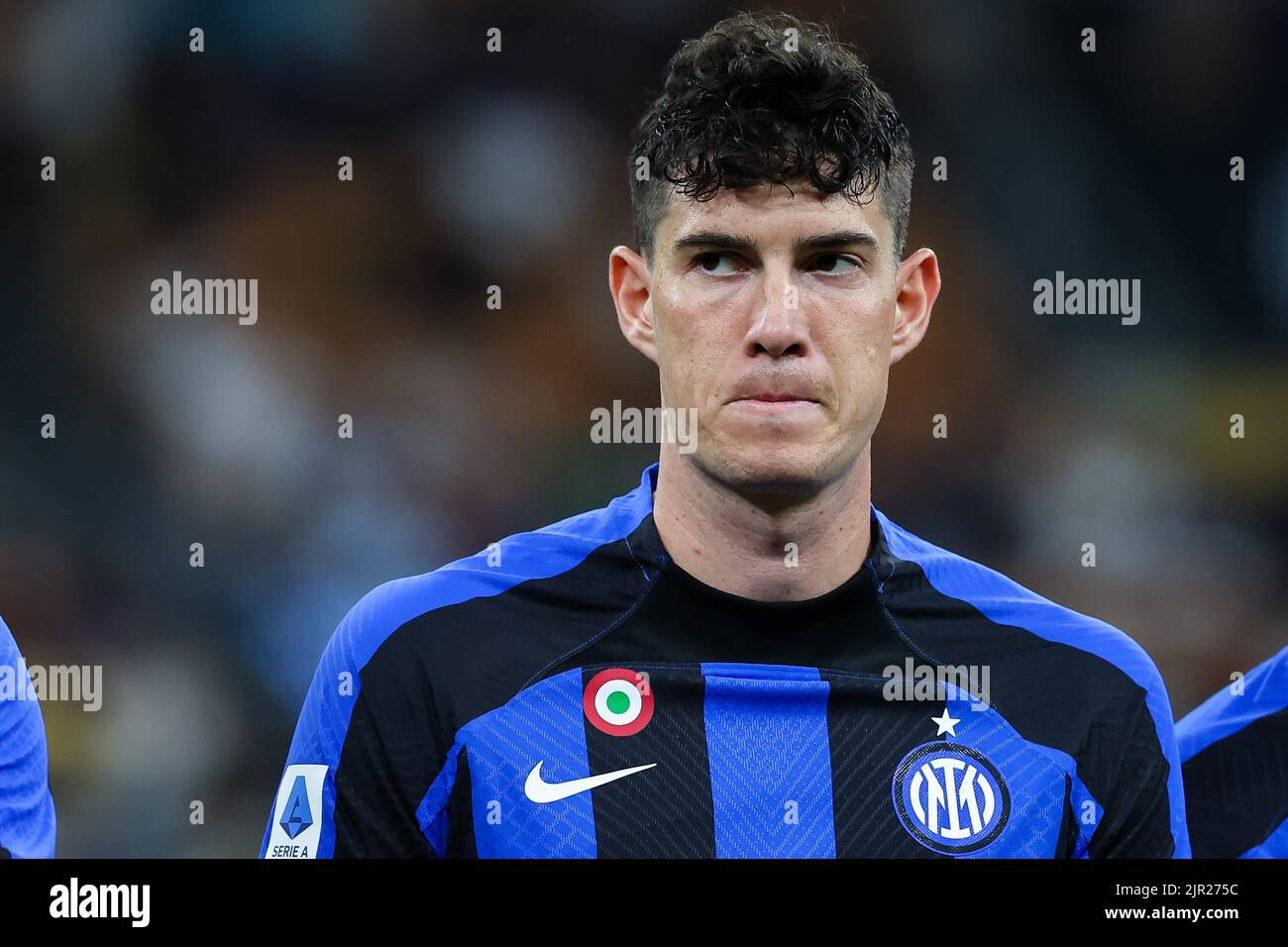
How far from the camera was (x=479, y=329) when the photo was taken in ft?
20.1

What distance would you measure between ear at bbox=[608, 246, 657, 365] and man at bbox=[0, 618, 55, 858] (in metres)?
1.61

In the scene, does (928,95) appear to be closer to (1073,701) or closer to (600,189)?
(600,189)

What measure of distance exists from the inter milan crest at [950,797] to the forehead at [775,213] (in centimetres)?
111

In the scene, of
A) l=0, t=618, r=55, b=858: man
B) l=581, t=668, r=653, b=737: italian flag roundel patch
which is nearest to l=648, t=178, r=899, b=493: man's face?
l=581, t=668, r=653, b=737: italian flag roundel patch

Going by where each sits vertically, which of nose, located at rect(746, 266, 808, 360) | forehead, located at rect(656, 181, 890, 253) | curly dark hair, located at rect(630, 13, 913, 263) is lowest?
nose, located at rect(746, 266, 808, 360)

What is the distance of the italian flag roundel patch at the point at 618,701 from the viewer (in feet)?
10.2

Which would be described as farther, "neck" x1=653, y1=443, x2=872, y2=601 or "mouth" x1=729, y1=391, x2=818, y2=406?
"neck" x1=653, y1=443, x2=872, y2=601

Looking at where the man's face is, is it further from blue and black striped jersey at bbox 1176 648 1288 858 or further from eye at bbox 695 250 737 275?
blue and black striped jersey at bbox 1176 648 1288 858

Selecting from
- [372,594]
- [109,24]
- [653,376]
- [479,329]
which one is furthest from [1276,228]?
[109,24]

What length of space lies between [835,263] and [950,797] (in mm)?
1132

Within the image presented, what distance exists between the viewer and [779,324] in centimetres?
302

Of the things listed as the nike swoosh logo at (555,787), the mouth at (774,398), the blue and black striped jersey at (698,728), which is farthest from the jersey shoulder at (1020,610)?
the nike swoosh logo at (555,787)

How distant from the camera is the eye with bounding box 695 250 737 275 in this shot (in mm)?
3117

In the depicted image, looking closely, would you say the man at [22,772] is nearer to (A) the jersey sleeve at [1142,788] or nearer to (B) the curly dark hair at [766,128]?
(B) the curly dark hair at [766,128]
